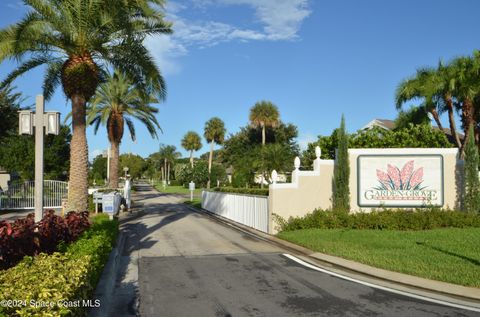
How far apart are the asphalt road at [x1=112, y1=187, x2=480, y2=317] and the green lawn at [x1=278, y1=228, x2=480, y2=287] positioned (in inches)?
58.1

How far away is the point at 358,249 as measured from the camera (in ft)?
39.3

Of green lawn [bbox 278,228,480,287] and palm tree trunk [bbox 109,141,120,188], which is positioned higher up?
palm tree trunk [bbox 109,141,120,188]

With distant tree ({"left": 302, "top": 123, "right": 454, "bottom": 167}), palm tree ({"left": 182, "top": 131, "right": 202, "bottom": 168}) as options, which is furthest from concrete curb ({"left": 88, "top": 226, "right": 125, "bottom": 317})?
palm tree ({"left": 182, "top": 131, "right": 202, "bottom": 168})

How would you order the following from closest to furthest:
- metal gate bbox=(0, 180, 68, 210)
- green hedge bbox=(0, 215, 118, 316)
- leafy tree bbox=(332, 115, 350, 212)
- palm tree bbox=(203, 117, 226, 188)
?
green hedge bbox=(0, 215, 118, 316) < leafy tree bbox=(332, 115, 350, 212) < metal gate bbox=(0, 180, 68, 210) < palm tree bbox=(203, 117, 226, 188)

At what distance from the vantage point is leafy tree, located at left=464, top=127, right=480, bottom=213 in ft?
54.5

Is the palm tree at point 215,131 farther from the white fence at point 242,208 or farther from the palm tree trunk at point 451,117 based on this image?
the palm tree trunk at point 451,117

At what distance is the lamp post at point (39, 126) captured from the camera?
30.2 ft

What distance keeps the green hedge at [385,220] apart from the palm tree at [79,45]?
25.8 ft

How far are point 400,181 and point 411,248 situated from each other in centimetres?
597

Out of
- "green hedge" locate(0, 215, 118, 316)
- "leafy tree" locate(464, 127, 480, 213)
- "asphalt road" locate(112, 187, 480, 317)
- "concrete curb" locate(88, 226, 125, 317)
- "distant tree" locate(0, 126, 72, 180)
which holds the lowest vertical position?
"asphalt road" locate(112, 187, 480, 317)

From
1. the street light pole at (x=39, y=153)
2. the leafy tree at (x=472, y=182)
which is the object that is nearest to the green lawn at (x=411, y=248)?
the leafy tree at (x=472, y=182)

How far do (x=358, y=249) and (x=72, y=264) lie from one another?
8.30 meters

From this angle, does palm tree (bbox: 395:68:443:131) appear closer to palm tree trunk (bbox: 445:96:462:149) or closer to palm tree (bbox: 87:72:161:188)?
palm tree trunk (bbox: 445:96:462:149)

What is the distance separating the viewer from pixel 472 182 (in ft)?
55.0
